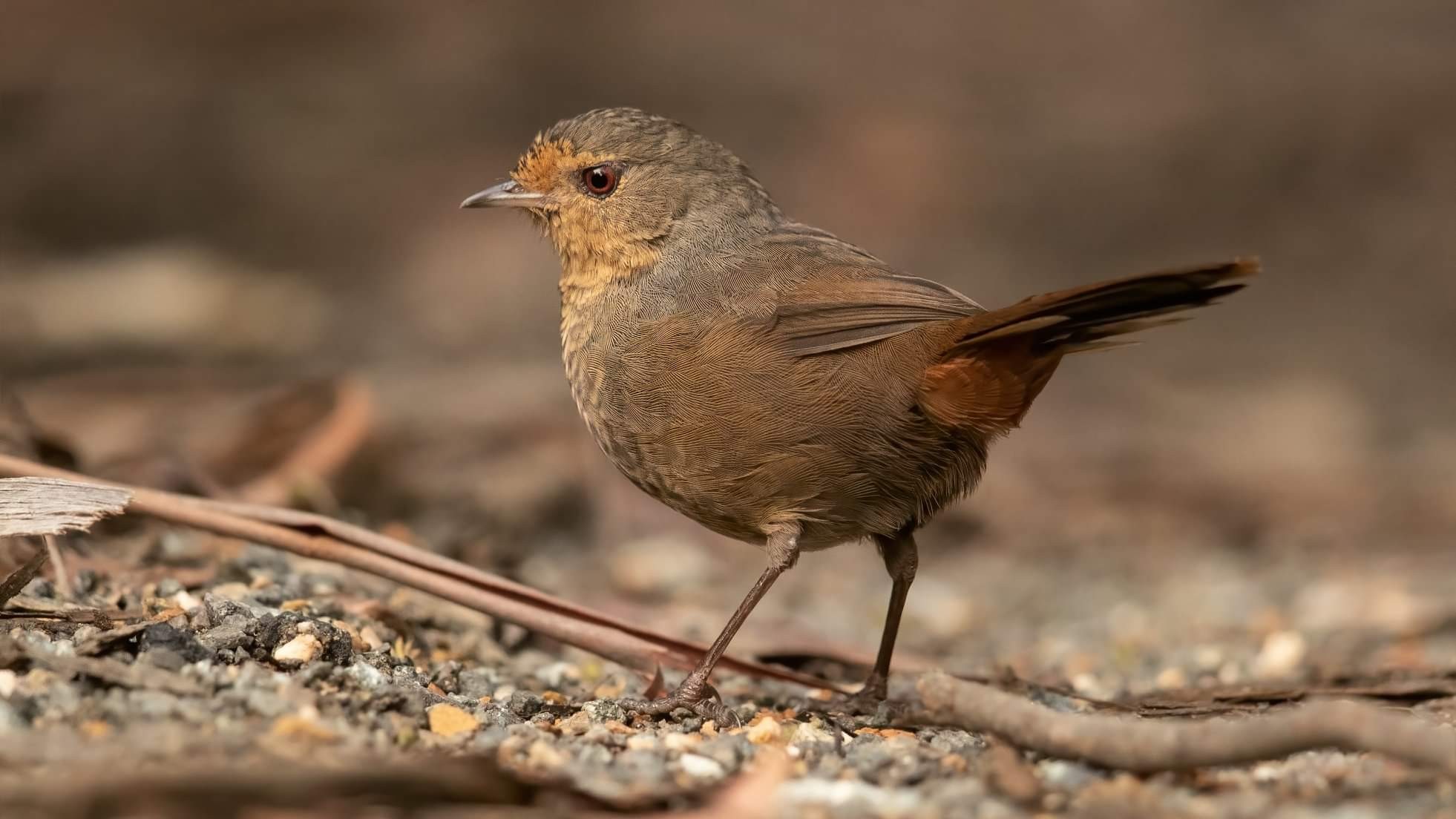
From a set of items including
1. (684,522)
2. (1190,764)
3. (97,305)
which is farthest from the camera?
(97,305)

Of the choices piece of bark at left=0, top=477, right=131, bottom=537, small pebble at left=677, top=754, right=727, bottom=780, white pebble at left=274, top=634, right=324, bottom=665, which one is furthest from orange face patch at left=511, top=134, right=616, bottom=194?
small pebble at left=677, top=754, right=727, bottom=780

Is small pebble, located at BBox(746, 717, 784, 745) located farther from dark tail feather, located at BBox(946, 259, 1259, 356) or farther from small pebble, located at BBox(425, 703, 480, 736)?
dark tail feather, located at BBox(946, 259, 1259, 356)

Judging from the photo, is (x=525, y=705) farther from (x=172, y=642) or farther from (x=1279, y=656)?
(x=1279, y=656)

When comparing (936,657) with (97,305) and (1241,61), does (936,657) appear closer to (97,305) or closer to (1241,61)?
(97,305)

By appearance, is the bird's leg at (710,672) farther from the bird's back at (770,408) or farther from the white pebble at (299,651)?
the white pebble at (299,651)

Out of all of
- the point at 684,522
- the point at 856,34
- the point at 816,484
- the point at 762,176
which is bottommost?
the point at 816,484

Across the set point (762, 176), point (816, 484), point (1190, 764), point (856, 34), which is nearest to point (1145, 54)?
point (856, 34)

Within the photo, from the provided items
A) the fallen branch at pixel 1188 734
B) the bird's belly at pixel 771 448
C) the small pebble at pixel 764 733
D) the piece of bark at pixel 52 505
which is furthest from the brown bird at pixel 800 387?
the piece of bark at pixel 52 505
